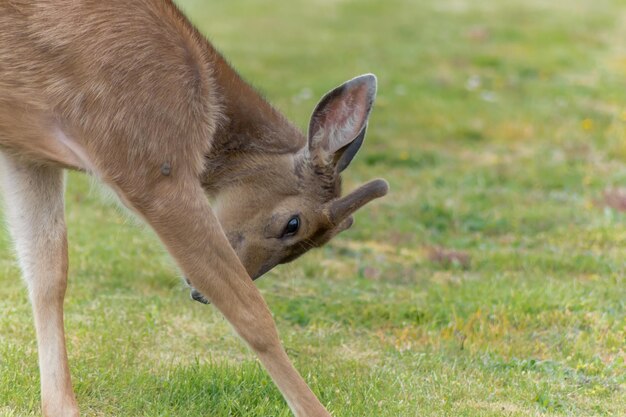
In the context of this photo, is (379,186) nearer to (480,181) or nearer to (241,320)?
(241,320)

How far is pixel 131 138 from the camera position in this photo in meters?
5.05

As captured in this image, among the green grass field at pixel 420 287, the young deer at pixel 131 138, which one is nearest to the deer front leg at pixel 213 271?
the young deer at pixel 131 138

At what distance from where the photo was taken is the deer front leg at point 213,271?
5.03m

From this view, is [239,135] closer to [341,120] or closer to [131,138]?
[341,120]

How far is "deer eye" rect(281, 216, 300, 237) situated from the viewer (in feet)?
18.7

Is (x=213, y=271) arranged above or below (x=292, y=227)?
above

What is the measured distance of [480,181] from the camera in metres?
11.3

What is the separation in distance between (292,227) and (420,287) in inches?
102

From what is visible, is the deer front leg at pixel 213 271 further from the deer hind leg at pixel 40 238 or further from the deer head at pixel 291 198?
the deer hind leg at pixel 40 238

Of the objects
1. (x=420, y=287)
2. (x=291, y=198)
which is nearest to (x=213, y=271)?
(x=291, y=198)

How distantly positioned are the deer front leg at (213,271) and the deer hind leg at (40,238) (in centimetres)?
78

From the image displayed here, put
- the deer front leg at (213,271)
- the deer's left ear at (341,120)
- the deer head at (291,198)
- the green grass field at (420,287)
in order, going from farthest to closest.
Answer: the green grass field at (420,287) < the deer head at (291,198) < the deer's left ear at (341,120) < the deer front leg at (213,271)

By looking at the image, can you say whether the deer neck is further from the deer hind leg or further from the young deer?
the deer hind leg

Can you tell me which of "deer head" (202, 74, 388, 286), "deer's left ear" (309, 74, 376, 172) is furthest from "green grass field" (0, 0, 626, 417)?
"deer's left ear" (309, 74, 376, 172)
